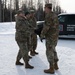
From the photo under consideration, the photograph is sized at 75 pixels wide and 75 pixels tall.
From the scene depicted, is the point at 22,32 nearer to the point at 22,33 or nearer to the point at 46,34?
the point at 22,33

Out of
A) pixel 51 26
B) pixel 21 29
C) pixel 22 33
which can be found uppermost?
pixel 51 26

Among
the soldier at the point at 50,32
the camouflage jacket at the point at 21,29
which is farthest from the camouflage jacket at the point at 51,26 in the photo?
the camouflage jacket at the point at 21,29

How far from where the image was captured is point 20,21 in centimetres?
702

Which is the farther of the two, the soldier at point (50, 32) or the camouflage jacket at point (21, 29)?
the camouflage jacket at point (21, 29)

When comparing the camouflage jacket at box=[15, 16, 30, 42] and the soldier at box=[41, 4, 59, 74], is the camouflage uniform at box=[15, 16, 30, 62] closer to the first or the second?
the camouflage jacket at box=[15, 16, 30, 42]

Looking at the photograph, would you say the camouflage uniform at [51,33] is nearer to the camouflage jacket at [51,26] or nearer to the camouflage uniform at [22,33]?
the camouflage jacket at [51,26]

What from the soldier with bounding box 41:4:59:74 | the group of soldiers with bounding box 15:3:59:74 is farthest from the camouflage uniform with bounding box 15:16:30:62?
the soldier with bounding box 41:4:59:74

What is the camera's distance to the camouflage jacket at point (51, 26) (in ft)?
20.8

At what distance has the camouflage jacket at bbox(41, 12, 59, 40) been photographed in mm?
6346

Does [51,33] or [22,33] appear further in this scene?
[22,33]

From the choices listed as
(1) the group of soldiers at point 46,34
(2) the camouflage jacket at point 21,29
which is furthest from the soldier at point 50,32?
(2) the camouflage jacket at point 21,29

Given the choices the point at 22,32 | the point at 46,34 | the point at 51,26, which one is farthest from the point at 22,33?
the point at 51,26

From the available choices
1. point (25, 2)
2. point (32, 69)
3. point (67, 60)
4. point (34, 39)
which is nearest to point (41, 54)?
point (34, 39)

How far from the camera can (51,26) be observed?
6.43 meters
